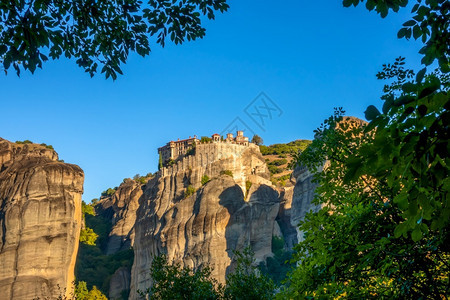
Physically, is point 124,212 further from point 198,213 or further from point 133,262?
point 198,213

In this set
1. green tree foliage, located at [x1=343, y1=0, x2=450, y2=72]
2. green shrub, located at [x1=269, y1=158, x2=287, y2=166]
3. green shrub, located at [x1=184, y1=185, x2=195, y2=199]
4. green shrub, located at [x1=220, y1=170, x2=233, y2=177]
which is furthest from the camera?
green shrub, located at [x1=269, y1=158, x2=287, y2=166]

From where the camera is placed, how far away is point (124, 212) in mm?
77750

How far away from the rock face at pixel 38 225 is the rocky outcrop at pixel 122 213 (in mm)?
21830

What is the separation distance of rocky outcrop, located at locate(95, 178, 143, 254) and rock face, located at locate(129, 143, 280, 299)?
29.6 ft

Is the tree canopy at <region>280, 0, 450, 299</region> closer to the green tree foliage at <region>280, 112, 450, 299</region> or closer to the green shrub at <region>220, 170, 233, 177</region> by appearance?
the green tree foliage at <region>280, 112, 450, 299</region>

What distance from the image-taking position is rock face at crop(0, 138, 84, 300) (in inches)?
1708

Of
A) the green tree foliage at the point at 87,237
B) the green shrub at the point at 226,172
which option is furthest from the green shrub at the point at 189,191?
the green tree foliage at the point at 87,237

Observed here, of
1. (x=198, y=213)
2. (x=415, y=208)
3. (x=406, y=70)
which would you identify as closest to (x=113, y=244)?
(x=198, y=213)

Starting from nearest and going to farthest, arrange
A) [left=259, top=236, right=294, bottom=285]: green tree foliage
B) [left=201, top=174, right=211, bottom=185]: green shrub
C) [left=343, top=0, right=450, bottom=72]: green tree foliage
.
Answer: [left=343, top=0, right=450, bottom=72]: green tree foliage, [left=259, top=236, right=294, bottom=285]: green tree foliage, [left=201, top=174, right=211, bottom=185]: green shrub

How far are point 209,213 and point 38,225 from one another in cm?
1854

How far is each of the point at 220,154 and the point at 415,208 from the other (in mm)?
60444

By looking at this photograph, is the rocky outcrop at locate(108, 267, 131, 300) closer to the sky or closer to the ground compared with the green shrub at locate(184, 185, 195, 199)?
closer to the ground

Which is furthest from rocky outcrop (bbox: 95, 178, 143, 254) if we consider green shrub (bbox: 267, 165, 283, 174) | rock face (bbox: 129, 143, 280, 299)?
green shrub (bbox: 267, 165, 283, 174)

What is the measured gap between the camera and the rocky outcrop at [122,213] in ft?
237
